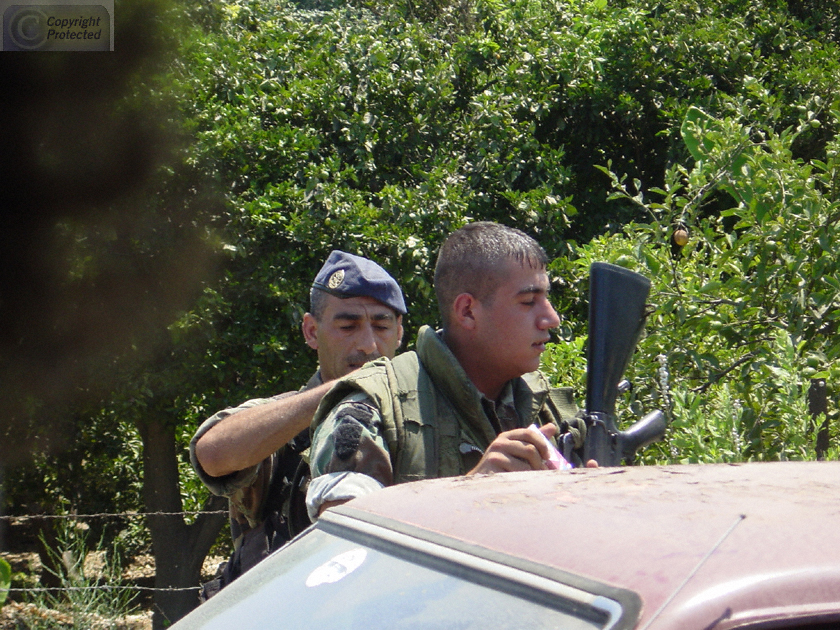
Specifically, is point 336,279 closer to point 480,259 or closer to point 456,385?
point 480,259

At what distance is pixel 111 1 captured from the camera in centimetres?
714

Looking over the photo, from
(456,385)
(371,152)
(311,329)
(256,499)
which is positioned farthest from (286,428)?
(371,152)

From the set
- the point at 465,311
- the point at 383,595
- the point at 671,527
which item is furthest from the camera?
the point at 465,311

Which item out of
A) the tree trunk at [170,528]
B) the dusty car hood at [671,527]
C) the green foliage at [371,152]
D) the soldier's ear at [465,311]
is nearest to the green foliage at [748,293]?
the soldier's ear at [465,311]

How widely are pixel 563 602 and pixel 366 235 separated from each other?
556 cm

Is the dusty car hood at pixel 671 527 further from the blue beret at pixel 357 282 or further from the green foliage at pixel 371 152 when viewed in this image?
the green foliage at pixel 371 152

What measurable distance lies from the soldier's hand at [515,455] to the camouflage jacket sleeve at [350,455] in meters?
0.25

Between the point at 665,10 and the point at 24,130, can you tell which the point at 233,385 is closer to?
the point at 24,130

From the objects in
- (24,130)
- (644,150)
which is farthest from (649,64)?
(24,130)

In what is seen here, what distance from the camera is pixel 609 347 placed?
76.5 inches

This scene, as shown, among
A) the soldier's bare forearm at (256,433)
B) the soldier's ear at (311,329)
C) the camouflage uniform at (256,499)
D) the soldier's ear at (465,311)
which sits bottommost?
the camouflage uniform at (256,499)

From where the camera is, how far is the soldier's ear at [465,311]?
7.21ft

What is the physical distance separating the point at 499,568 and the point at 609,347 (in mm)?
1000

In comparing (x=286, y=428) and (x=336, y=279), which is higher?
(x=336, y=279)
